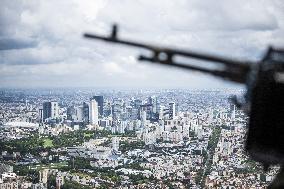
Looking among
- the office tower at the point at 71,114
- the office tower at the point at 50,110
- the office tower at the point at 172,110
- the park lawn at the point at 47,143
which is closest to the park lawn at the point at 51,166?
the park lawn at the point at 47,143

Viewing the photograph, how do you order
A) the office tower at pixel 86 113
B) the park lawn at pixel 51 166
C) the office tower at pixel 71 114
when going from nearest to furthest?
the park lawn at pixel 51 166, the office tower at pixel 86 113, the office tower at pixel 71 114

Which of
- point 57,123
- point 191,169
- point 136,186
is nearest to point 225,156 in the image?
point 191,169

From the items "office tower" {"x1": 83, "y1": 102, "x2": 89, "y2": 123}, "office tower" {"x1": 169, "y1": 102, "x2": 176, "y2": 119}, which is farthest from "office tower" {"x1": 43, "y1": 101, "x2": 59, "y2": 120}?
"office tower" {"x1": 169, "y1": 102, "x2": 176, "y2": 119}

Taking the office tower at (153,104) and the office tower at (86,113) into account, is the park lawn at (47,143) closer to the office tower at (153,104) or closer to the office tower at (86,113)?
the office tower at (86,113)

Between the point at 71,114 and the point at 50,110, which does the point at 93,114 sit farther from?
the point at 50,110

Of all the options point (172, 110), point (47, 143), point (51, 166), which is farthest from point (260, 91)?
point (172, 110)

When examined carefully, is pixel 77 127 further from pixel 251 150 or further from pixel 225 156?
pixel 251 150
